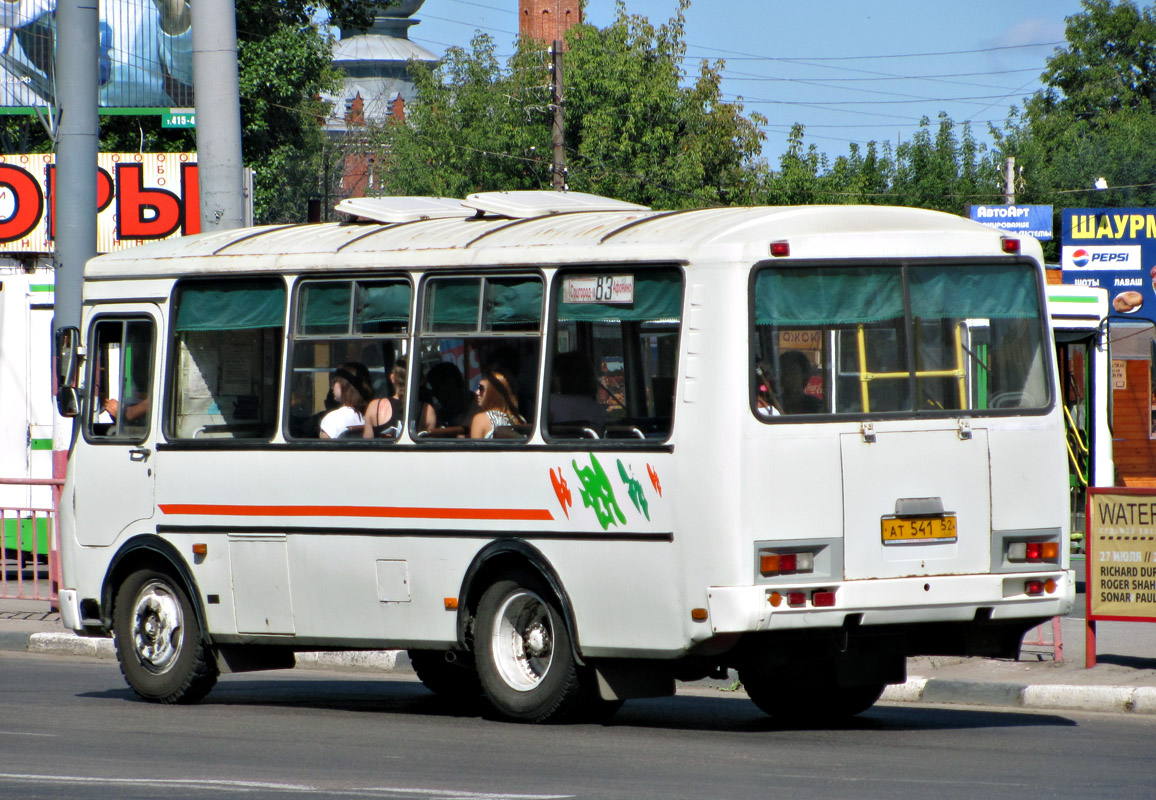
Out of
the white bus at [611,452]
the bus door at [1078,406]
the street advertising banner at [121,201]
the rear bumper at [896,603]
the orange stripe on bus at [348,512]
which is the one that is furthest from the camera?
the street advertising banner at [121,201]

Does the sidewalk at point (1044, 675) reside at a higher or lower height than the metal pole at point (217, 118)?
lower

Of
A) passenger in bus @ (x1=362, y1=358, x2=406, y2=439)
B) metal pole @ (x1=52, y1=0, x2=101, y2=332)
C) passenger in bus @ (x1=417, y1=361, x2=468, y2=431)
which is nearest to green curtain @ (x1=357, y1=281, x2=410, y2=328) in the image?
passenger in bus @ (x1=362, y1=358, x2=406, y2=439)

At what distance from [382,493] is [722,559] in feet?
7.13

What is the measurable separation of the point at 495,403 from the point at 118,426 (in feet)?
9.23

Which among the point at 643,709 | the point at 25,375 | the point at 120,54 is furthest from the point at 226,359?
the point at 120,54

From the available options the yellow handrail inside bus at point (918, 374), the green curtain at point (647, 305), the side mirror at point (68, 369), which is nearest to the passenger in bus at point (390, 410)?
the green curtain at point (647, 305)

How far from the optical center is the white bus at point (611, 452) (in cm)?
863

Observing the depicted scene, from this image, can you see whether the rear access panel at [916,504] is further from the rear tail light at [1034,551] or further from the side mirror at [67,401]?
the side mirror at [67,401]

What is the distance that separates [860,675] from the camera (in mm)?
9203

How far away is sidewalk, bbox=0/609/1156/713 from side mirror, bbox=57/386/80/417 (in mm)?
3068

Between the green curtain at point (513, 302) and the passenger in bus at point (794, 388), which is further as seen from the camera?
the green curtain at point (513, 302)

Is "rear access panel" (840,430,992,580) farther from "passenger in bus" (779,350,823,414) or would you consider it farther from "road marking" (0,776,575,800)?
"road marking" (0,776,575,800)

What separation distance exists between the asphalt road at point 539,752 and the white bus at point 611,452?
38 cm

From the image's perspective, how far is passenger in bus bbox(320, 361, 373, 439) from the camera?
10.0m
